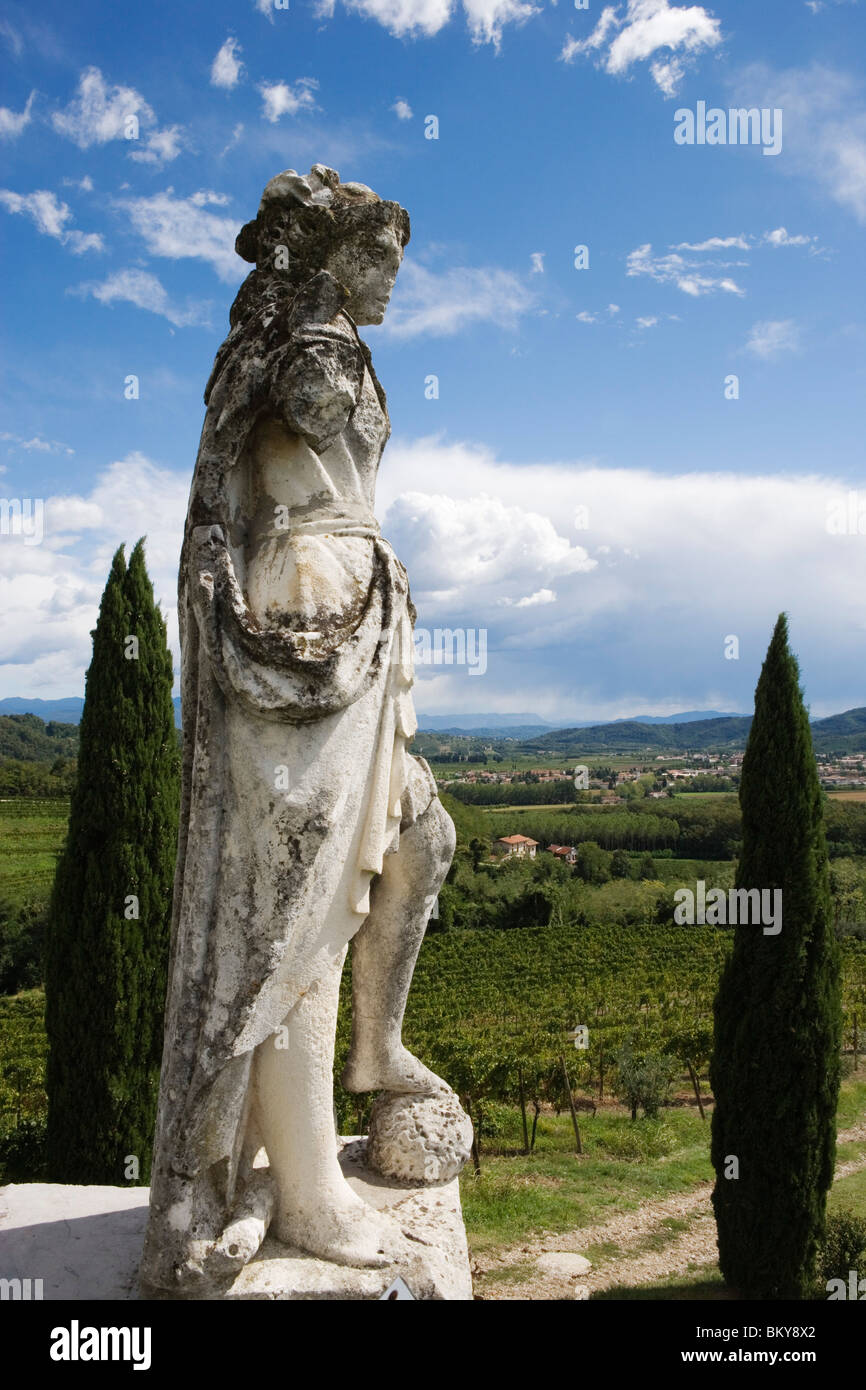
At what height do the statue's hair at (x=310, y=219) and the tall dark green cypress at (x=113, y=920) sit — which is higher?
the statue's hair at (x=310, y=219)

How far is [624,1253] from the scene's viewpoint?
12.0m

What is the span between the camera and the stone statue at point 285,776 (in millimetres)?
3289

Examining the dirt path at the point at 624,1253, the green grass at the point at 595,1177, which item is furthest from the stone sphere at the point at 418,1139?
the green grass at the point at 595,1177

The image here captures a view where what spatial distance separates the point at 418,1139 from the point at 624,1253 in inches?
392

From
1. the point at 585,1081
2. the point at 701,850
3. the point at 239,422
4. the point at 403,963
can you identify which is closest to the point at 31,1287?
the point at 403,963

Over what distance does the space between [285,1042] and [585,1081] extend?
75.6ft

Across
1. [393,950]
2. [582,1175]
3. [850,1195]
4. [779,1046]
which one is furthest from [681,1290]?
[393,950]

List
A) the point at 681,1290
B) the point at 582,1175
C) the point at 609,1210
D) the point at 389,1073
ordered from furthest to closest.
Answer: the point at 582,1175, the point at 609,1210, the point at 681,1290, the point at 389,1073

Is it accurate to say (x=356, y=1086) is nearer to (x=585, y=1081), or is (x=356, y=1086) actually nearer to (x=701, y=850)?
(x=585, y=1081)

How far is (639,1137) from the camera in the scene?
60.0ft

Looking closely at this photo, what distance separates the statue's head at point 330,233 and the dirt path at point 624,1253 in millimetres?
8908

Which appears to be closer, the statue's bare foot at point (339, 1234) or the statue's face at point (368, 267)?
the statue's bare foot at point (339, 1234)

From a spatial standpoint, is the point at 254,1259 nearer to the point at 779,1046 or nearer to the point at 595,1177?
the point at 779,1046

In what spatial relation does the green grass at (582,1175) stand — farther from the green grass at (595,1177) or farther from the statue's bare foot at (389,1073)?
the statue's bare foot at (389,1073)
